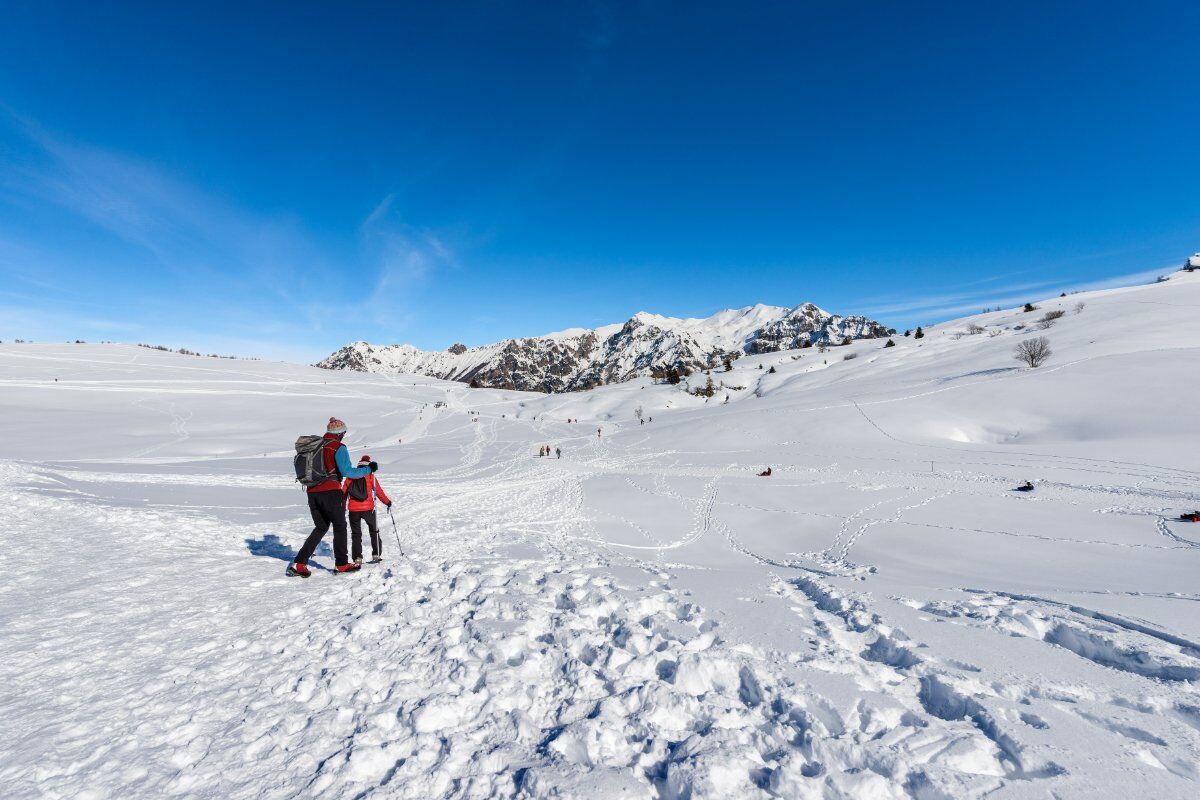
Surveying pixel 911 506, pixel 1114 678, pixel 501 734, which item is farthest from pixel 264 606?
pixel 911 506

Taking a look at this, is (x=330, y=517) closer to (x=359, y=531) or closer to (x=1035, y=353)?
(x=359, y=531)

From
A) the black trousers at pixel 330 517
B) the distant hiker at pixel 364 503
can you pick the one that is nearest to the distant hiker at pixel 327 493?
the black trousers at pixel 330 517

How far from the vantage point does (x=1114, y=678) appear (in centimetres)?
375

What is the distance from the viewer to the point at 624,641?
15.6 ft

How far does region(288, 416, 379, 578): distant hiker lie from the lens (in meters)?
6.80

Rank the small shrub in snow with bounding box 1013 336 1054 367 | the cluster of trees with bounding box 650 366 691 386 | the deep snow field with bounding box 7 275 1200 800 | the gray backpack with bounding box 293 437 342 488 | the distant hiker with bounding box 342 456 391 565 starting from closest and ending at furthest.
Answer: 1. the deep snow field with bounding box 7 275 1200 800
2. the gray backpack with bounding box 293 437 342 488
3. the distant hiker with bounding box 342 456 391 565
4. the small shrub in snow with bounding box 1013 336 1054 367
5. the cluster of trees with bounding box 650 366 691 386

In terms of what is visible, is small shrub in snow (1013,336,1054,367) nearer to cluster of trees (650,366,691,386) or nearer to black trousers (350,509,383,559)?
black trousers (350,509,383,559)

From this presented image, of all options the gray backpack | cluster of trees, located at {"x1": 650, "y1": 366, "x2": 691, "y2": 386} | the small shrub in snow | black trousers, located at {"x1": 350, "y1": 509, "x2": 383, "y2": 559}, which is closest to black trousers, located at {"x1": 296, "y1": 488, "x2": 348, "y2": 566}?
the gray backpack

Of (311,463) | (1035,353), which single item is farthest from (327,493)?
(1035,353)

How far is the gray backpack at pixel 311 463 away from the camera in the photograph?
267 inches

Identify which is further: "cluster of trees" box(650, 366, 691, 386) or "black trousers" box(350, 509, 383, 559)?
"cluster of trees" box(650, 366, 691, 386)

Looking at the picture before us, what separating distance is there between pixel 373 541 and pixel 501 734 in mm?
5335

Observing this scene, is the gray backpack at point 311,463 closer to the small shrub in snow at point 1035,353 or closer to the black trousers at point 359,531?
the black trousers at point 359,531

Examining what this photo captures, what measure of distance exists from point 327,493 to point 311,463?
520 mm
